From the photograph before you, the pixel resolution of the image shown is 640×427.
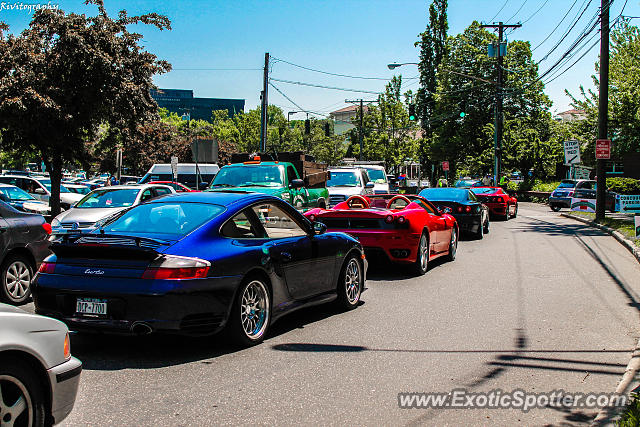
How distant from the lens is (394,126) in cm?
7269

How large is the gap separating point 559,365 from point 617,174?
52.0 metres

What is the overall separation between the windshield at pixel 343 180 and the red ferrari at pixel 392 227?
1065 cm

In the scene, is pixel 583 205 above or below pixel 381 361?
above

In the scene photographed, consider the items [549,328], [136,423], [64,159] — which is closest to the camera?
[136,423]

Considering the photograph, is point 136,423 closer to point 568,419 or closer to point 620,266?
point 568,419

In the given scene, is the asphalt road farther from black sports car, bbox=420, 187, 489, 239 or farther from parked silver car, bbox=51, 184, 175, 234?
black sports car, bbox=420, 187, 489, 239

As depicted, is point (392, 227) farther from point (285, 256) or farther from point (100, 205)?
point (100, 205)

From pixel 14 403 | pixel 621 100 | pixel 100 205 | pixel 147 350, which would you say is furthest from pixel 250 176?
pixel 621 100

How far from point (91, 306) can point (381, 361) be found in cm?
265

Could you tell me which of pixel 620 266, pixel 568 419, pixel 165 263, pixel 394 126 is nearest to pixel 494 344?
pixel 568 419

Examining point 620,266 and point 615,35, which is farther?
point 615,35

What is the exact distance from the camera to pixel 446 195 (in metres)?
18.5

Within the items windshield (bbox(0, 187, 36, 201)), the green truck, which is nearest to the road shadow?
the green truck

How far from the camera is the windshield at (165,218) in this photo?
6262mm
